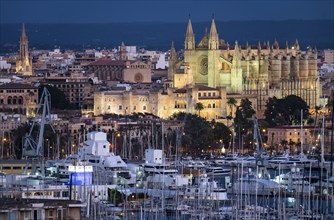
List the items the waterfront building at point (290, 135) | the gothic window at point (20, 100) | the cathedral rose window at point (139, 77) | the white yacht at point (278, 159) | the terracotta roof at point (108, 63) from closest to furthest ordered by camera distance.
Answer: the white yacht at point (278, 159) < the waterfront building at point (290, 135) < the gothic window at point (20, 100) < the cathedral rose window at point (139, 77) < the terracotta roof at point (108, 63)

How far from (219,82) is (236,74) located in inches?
49.2

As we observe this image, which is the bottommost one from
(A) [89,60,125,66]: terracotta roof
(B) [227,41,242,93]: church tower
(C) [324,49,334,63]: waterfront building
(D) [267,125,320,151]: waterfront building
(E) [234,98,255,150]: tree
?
(D) [267,125,320,151]: waterfront building

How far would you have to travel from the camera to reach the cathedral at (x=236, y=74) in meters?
109

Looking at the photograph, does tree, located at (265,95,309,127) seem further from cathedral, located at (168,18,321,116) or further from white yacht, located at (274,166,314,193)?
white yacht, located at (274,166,314,193)

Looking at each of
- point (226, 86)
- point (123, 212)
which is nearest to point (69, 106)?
point (226, 86)

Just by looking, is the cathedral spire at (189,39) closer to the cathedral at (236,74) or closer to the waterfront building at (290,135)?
the cathedral at (236,74)

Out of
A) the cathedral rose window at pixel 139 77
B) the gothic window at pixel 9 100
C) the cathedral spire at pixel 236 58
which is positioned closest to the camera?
the gothic window at pixel 9 100

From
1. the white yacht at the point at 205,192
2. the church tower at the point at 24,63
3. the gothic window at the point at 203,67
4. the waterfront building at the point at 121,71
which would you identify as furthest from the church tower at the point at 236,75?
the white yacht at the point at 205,192

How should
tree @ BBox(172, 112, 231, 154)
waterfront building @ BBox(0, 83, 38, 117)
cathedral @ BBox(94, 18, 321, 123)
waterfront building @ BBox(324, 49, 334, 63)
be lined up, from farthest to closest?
waterfront building @ BBox(324, 49, 334, 63) < cathedral @ BBox(94, 18, 321, 123) < waterfront building @ BBox(0, 83, 38, 117) < tree @ BBox(172, 112, 231, 154)

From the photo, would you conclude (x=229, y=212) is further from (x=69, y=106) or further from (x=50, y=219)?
(x=69, y=106)

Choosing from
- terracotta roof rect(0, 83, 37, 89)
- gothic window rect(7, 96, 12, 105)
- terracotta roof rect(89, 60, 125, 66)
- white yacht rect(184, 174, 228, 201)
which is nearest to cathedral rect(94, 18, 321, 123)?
terracotta roof rect(0, 83, 37, 89)

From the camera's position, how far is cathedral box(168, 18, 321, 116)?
108562 mm

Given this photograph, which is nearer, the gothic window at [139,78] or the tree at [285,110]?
the tree at [285,110]

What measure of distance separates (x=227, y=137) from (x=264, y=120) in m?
11.5
